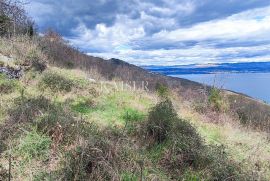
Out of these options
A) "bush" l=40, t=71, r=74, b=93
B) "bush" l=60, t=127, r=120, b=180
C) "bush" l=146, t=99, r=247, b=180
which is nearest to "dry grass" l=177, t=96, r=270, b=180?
"bush" l=146, t=99, r=247, b=180

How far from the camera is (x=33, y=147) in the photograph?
7.16 metres

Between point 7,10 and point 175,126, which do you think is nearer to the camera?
point 175,126

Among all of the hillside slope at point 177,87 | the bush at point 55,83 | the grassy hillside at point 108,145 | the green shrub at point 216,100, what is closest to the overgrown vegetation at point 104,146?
the grassy hillside at point 108,145

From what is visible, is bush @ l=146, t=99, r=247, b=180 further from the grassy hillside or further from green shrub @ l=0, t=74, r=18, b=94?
green shrub @ l=0, t=74, r=18, b=94

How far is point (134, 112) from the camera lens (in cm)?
1117

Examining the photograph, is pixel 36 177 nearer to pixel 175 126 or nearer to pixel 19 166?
pixel 19 166

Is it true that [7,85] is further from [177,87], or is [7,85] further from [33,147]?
[177,87]

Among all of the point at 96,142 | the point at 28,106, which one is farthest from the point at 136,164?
the point at 28,106

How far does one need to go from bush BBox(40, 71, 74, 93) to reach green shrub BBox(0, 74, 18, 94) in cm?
92

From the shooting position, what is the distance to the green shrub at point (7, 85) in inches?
437

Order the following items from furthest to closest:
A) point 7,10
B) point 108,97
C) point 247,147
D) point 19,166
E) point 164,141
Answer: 1. point 7,10
2. point 108,97
3. point 247,147
4. point 164,141
5. point 19,166

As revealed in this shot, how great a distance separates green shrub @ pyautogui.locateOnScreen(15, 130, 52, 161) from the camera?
7.01 m

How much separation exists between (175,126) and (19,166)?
149 inches

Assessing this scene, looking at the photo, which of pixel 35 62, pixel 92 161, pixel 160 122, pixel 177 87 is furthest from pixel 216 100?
pixel 92 161
